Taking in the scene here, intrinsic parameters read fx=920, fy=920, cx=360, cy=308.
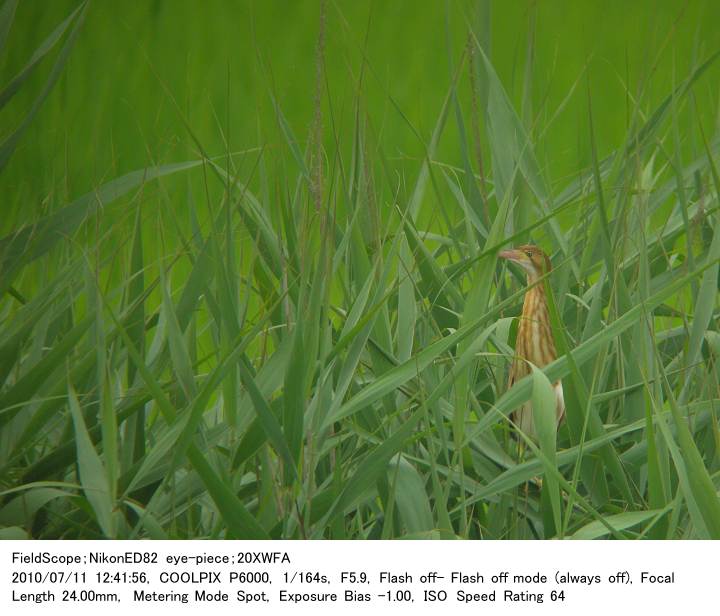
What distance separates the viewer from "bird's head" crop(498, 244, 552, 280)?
0.83 meters

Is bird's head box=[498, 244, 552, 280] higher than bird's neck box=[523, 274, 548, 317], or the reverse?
bird's head box=[498, 244, 552, 280]

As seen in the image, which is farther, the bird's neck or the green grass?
the bird's neck

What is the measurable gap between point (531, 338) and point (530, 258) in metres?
0.07

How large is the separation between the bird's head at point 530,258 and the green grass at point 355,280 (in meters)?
0.03

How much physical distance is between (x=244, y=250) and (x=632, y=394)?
0.38 meters

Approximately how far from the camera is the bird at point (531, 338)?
2.68 ft

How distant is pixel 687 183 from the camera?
3.08 ft
